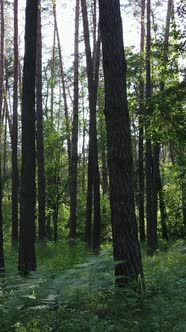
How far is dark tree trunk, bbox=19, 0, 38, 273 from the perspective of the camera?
8883 mm

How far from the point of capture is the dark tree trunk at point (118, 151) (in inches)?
241

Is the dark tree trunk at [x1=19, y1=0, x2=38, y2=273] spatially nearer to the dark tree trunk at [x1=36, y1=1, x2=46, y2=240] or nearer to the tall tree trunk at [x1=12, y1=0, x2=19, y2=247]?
the dark tree trunk at [x1=36, y1=1, x2=46, y2=240]

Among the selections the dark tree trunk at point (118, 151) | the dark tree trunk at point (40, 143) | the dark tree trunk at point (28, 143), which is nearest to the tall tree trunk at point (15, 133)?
the dark tree trunk at point (40, 143)

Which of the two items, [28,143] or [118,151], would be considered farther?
[28,143]

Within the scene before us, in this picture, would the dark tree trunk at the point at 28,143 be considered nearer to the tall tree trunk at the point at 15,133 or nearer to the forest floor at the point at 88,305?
the forest floor at the point at 88,305

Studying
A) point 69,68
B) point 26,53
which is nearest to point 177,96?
point 26,53

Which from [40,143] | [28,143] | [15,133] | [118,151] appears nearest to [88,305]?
[118,151]

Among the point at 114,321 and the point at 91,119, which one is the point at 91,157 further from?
the point at 114,321

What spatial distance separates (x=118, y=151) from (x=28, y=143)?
3.23m

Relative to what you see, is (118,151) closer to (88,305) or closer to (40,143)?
(88,305)

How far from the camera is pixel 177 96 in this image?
10719mm

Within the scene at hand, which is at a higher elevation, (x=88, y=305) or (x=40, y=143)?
(x=40, y=143)

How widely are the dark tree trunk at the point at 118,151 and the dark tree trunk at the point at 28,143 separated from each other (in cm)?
278

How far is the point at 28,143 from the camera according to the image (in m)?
9.02
